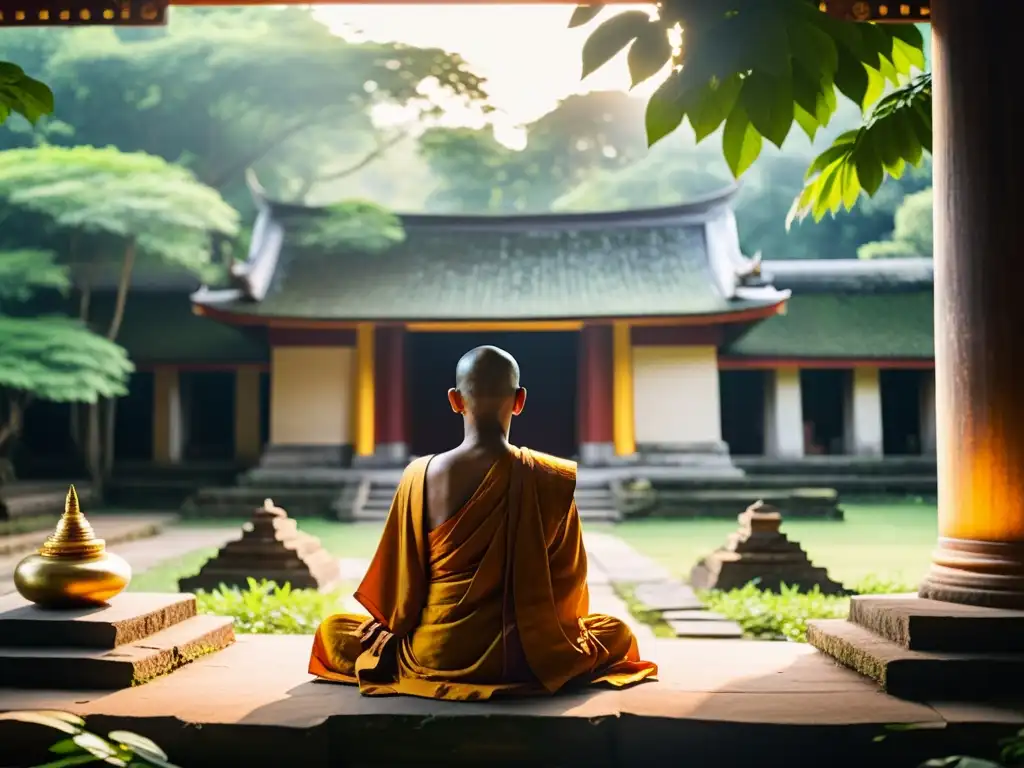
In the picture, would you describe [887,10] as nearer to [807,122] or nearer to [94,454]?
[807,122]

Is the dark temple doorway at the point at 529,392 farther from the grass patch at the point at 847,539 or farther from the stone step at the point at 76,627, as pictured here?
the stone step at the point at 76,627

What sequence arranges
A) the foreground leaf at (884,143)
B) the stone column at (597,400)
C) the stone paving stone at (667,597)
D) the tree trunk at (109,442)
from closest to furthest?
the foreground leaf at (884,143), the stone paving stone at (667,597), the stone column at (597,400), the tree trunk at (109,442)

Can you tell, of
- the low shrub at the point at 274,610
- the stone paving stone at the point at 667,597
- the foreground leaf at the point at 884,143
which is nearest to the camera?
the foreground leaf at the point at 884,143

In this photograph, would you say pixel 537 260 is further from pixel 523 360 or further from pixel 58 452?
pixel 58 452

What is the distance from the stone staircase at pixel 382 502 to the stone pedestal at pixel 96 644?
10.1 meters

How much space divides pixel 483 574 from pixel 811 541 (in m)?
9.20

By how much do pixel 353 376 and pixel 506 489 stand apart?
560 inches

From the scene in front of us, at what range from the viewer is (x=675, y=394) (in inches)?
658

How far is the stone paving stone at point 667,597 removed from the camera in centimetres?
671

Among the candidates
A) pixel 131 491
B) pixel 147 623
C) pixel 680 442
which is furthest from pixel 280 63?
pixel 147 623

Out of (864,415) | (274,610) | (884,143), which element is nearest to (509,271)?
(864,415)

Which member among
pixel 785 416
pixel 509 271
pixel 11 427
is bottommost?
pixel 11 427

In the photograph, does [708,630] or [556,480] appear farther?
[708,630]

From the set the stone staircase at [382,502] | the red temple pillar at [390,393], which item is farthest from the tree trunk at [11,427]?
the red temple pillar at [390,393]
